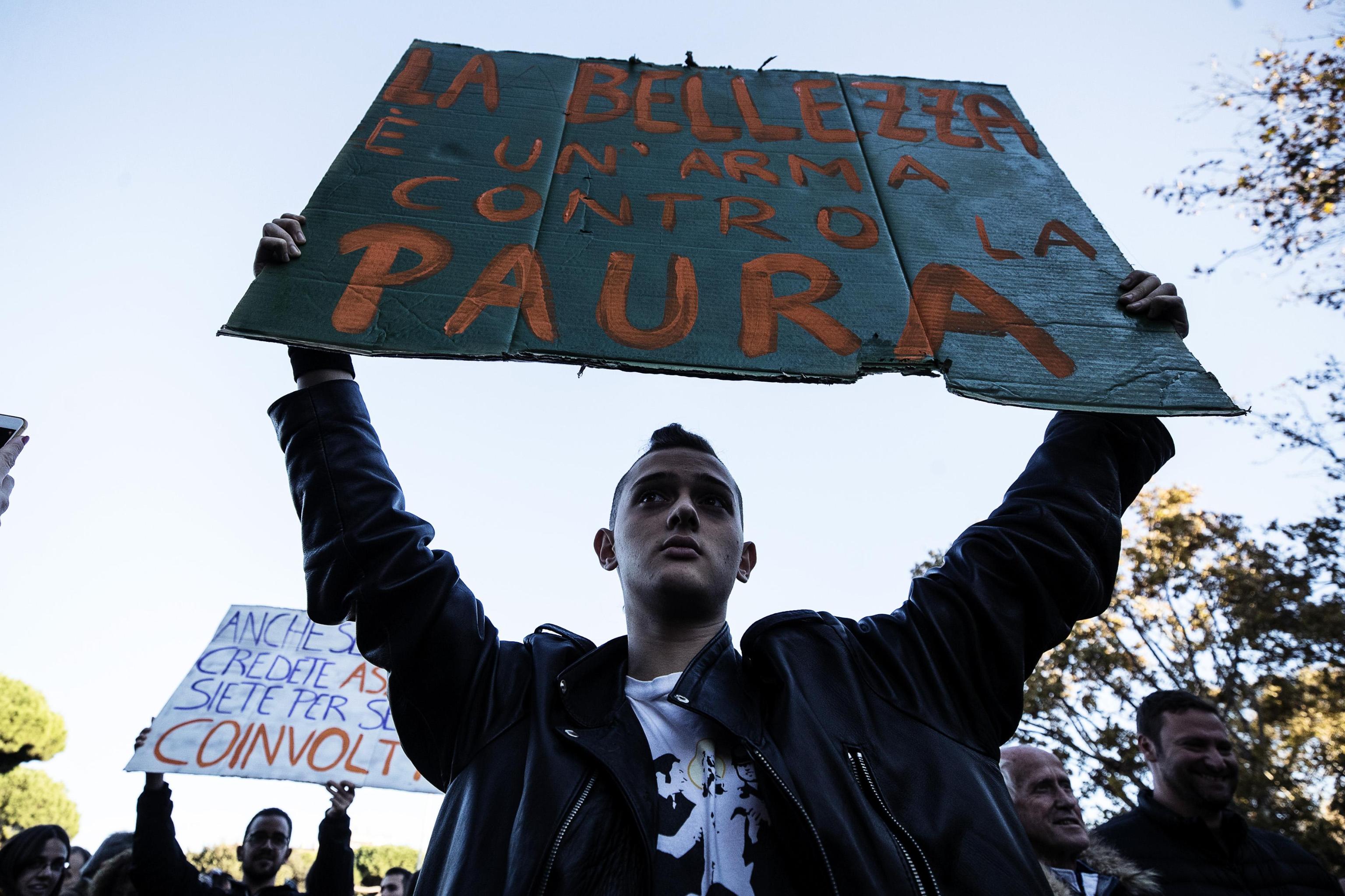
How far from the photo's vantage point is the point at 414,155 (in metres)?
2.24

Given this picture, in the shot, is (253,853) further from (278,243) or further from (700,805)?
(700,805)

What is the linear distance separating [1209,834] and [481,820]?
3124 mm

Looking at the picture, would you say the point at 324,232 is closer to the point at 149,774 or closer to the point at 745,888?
the point at 745,888

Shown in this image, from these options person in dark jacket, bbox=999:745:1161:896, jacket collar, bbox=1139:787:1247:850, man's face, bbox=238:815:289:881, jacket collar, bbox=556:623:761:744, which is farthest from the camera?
man's face, bbox=238:815:289:881

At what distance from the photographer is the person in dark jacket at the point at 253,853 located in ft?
11.8

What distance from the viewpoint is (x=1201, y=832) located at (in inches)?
129

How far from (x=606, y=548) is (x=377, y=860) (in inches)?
897

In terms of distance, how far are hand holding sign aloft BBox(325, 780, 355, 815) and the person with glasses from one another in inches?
44.6

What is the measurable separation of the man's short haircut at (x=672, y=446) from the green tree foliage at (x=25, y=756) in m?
20.8

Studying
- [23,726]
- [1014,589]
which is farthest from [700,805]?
[23,726]

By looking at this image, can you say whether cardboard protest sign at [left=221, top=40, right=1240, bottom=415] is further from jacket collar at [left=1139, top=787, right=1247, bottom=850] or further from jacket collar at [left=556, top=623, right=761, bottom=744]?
jacket collar at [left=1139, top=787, right=1247, bottom=850]

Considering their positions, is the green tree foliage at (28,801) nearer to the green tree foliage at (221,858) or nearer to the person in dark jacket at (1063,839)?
the green tree foliage at (221,858)

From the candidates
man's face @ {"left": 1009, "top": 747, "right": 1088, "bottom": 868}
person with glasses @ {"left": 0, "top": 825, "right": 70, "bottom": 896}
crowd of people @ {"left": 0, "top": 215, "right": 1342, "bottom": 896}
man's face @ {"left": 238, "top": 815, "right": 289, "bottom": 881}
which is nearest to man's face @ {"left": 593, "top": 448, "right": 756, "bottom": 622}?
crowd of people @ {"left": 0, "top": 215, "right": 1342, "bottom": 896}

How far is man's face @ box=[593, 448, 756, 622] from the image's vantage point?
1814 millimetres
